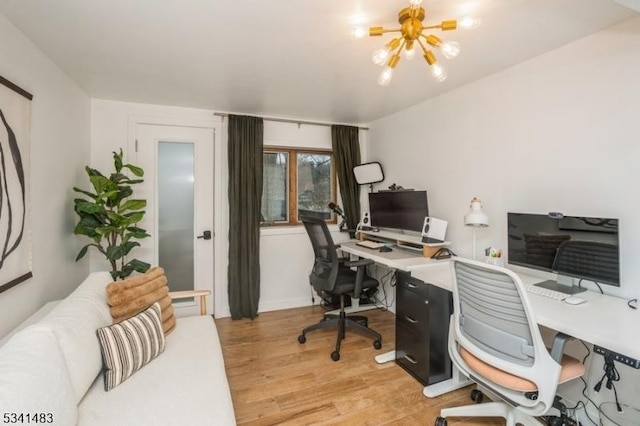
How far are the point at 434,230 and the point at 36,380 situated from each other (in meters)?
2.72

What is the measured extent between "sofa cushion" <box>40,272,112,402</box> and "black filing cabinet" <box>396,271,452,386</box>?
78.2 inches

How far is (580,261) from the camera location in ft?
5.71

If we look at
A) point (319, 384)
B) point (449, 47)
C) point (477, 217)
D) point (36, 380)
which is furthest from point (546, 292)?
point (36, 380)

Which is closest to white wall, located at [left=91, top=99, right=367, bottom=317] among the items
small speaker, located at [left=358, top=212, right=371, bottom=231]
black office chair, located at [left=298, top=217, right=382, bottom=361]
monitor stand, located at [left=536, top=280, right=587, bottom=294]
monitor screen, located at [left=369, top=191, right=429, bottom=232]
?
small speaker, located at [left=358, top=212, right=371, bottom=231]

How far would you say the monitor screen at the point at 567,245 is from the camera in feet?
5.30

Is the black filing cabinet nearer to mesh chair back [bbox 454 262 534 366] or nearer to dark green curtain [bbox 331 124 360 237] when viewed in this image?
mesh chair back [bbox 454 262 534 366]

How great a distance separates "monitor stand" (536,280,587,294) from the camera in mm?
1793

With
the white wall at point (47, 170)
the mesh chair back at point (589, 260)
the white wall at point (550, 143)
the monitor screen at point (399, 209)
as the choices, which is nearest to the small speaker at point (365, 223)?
the monitor screen at point (399, 209)

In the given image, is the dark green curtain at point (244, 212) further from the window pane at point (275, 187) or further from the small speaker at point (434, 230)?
the small speaker at point (434, 230)

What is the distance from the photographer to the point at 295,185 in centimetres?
391

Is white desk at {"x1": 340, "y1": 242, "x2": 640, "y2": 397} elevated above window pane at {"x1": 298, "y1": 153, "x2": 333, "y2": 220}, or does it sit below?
below

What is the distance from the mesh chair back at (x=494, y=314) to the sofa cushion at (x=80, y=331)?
1.89 meters

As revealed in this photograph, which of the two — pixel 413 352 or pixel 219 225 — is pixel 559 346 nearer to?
pixel 413 352

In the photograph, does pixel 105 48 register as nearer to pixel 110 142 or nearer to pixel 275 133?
pixel 110 142
